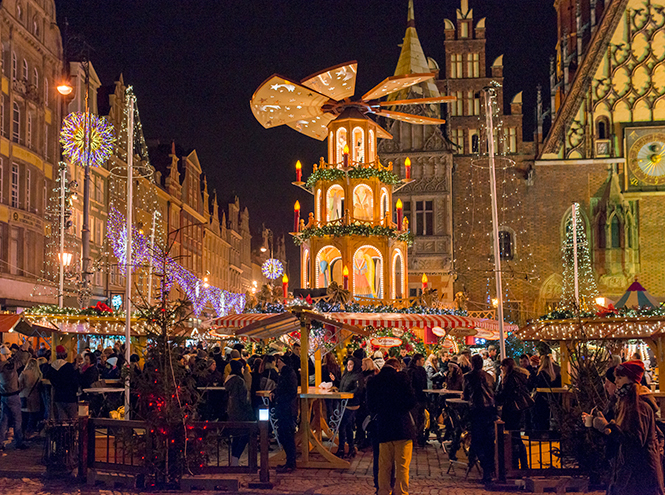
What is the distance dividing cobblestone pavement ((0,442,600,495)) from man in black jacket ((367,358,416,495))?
1453 mm

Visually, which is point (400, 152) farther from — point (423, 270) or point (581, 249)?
point (581, 249)

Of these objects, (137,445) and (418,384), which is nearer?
(137,445)

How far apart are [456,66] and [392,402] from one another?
31752mm

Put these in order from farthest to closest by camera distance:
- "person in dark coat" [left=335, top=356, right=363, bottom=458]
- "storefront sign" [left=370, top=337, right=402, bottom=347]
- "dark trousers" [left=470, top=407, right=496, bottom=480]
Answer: "storefront sign" [left=370, top=337, right=402, bottom=347], "person in dark coat" [left=335, top=356, right=363, bottom=458], "dark trousers" [left=470, top=407, right=496, bottom=480]

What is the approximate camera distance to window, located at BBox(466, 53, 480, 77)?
3766cm

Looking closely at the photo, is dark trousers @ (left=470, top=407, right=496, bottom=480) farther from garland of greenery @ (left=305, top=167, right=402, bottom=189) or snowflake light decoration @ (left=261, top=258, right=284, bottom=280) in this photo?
snowflake light decoration @ (left=261, top=258, right=284, bottom=280)

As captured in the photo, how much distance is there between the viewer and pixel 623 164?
3603cm

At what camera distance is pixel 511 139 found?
123 ft

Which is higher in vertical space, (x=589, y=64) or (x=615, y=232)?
(x=589, y=64)

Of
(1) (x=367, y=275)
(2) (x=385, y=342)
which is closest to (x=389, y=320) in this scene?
(2) (x=385, y=342)

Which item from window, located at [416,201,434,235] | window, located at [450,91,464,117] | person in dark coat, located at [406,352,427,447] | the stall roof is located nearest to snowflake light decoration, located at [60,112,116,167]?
window, located at [416,201,434,235]

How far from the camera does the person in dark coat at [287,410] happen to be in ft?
36.1

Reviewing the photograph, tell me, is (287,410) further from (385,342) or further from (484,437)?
(385,342)

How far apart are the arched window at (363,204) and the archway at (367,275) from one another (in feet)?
3.45
